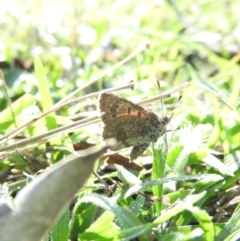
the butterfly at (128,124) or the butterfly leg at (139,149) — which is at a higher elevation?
the butterfly at (128,124)

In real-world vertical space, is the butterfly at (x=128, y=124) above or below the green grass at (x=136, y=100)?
above

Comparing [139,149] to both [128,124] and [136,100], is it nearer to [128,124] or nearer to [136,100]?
[128,124]

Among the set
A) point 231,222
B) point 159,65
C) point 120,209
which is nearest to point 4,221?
point 120,209

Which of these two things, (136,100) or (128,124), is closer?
(128,124)

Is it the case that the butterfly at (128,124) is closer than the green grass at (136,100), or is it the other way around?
the green grass at (136,100)

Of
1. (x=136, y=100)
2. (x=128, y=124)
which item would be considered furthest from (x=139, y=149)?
(x=136, y=100)

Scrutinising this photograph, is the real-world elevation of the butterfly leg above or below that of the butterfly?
below
